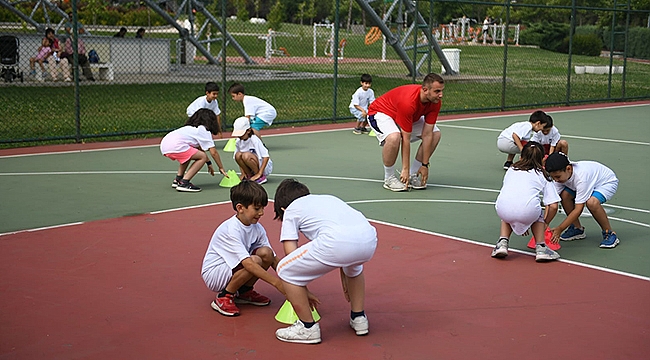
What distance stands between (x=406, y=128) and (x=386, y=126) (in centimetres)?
29

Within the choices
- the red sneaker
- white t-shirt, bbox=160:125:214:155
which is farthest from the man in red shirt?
the red sneaker

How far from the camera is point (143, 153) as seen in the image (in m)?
12.2

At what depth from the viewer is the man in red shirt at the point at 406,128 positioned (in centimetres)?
965

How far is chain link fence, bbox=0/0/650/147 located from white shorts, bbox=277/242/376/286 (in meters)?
8.41

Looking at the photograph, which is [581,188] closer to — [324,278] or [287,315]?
[324,278]

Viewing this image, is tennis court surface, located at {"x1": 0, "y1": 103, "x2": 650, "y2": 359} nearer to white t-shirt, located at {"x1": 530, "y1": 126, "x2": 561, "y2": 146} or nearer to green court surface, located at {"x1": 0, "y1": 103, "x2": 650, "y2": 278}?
green court surface, located at {"x1": 0, "y1": 103, "x2": 650, "y2": 278}

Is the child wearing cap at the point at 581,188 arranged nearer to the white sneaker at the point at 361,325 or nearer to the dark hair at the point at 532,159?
the dark hair at the point at 532,159

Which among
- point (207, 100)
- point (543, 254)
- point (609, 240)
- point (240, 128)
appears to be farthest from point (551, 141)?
point (207, 100)

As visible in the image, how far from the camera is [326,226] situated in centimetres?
485

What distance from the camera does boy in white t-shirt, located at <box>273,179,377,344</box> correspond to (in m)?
4.82

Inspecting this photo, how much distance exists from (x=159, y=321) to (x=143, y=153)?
23.6 feet

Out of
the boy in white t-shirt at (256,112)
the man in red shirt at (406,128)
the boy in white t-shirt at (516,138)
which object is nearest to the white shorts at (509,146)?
the boy in white t-shirt at (516,138)

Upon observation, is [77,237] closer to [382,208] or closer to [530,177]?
[382,208]

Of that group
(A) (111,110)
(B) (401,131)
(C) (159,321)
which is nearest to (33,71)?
(A) (111,110)
